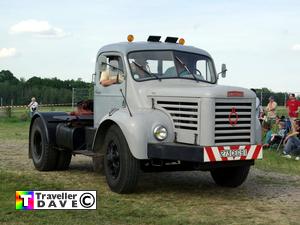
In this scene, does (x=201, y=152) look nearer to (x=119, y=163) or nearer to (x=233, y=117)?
(x=233, y=117)

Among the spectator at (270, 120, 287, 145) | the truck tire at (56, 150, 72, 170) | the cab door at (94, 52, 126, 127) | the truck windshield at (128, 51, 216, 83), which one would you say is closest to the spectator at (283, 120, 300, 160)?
the spectator at (270, 120, 287, 145)

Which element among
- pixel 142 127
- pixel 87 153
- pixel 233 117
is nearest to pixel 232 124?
pixel 233 117

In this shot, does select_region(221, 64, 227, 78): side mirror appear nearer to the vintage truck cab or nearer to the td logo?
the vintage truck cab

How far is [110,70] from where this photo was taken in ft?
28.7

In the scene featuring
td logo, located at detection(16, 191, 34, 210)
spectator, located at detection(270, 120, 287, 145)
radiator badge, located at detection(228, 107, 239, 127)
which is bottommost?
td logo, located at detection(16, 191, 34, 210)

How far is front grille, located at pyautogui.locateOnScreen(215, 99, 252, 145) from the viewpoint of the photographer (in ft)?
23.5

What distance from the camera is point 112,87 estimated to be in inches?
340

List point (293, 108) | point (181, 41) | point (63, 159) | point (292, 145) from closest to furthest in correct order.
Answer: point (181, 41)
point (63, 159)
point (292, 145)
point (293, 108)

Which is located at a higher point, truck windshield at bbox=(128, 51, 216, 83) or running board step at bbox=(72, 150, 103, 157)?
truck windshield at bbox=(128, 51, 216, 83)

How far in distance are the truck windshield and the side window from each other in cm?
23

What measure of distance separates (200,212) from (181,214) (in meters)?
0.29

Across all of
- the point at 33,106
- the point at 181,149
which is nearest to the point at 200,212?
the point at 181,149

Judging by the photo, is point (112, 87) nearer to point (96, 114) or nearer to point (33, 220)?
point (96, 114)

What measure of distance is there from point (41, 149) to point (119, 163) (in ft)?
10.9
